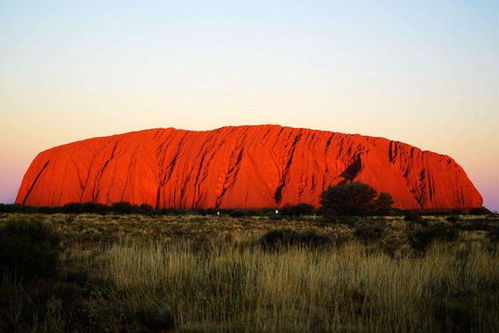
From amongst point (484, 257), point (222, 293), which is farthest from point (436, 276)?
point (222, 293)

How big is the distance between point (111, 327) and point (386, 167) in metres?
75.8

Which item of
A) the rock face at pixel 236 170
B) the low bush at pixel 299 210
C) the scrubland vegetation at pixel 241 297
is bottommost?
the low bush at pixel 299 210

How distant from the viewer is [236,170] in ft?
246

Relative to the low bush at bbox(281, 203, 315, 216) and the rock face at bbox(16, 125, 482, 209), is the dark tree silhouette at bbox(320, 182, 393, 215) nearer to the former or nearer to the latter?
the low bush at bbox(281, 203, 315, 216)

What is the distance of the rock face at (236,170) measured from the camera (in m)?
72.5

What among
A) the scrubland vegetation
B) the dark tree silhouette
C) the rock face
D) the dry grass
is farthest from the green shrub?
the rock face

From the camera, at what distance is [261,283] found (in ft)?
20.2

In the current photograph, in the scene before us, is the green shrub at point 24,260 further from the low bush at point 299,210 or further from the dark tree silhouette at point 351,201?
the low bush at point 299,210

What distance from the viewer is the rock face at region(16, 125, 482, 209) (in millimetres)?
72500

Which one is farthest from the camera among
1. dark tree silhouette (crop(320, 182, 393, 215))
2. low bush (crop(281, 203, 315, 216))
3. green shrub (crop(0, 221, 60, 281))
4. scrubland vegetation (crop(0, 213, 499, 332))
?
low bush (crop(281, 203, 315, 216))

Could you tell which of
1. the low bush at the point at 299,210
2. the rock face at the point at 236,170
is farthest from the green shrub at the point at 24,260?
the rock face at the point at 236,170

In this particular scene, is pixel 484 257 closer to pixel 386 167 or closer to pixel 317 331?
pixel 317 331

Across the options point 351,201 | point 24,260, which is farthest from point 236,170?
point 24,260

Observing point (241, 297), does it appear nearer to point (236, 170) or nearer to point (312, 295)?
point (312, 295)
